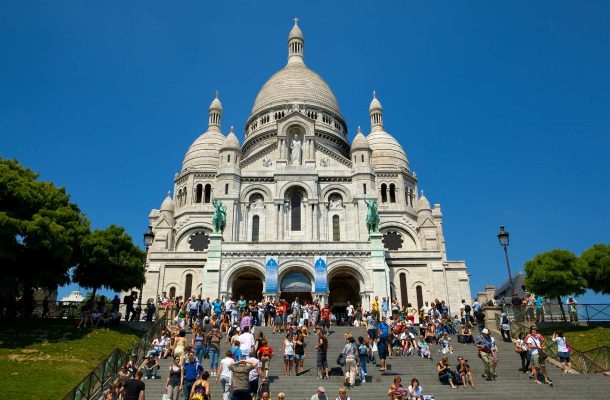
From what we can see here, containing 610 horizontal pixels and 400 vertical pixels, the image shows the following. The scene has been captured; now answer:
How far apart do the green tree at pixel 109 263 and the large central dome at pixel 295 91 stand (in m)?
33.5

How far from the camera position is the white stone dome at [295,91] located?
6140 cm

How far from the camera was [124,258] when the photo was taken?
30297mm

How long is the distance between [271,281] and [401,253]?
12930mm

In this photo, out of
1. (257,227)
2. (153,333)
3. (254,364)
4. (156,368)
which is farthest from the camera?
(257,227)

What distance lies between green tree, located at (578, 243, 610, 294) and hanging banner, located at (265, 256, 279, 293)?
63.4 ft

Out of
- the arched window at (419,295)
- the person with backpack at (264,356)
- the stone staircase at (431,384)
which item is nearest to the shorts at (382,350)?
the stone staircase at (431,384)

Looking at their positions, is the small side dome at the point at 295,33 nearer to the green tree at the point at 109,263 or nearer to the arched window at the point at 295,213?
the arched window at the point at 295,213

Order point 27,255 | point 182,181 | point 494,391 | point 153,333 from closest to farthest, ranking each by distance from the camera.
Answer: point 494,391 → point 153,333 → point 27,255 → point 182,181

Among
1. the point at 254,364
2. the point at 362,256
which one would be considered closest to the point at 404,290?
the point at 362,256

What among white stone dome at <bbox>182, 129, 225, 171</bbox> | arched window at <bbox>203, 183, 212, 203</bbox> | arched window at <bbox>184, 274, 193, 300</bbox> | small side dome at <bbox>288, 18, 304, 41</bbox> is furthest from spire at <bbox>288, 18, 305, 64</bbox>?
arched window at <bbox>184, 274, 193, 300</bbox>

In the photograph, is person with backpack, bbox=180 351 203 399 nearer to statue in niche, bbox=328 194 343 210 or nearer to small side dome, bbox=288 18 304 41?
statue in niche, bbox=328 194 343 210

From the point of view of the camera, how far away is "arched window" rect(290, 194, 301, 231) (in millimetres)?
43138

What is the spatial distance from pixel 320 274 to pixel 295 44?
47.5 m

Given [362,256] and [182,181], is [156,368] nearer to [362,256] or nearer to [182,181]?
[362,256]
